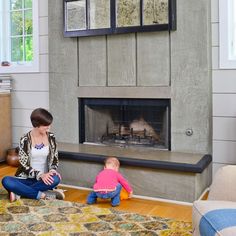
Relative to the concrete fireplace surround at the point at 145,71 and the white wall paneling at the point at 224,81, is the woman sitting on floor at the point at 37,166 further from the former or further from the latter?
the white wall paneling at the point at 224,81

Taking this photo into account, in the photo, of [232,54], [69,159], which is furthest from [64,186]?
[232,54]

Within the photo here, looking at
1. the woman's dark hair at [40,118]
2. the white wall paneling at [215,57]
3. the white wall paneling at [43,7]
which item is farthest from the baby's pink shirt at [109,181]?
the white wall paneling at [43,7]

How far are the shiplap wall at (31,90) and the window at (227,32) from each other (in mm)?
2024

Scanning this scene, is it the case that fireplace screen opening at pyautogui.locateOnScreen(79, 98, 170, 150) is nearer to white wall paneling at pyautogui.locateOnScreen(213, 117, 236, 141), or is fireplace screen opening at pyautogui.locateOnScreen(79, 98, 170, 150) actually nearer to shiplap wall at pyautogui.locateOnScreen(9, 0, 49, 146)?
white wall paneling at pyautogui.locateOnScreen(213, 117, 236, 141)

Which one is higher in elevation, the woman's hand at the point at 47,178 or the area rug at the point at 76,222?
the woman's hand at the point at 47,178

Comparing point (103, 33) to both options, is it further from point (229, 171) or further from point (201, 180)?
point (229, 171)

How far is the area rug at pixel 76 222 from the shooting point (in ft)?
8.09

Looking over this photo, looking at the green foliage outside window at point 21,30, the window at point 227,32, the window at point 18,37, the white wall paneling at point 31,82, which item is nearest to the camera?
the window at point 227,32

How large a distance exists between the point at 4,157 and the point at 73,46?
5.37ft

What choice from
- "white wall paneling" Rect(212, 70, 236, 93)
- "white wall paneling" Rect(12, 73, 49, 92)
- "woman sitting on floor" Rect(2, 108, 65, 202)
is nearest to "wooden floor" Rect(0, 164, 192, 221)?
"woman sitting on floor" Rect(2, 108, 65, 202)

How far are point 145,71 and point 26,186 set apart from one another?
61.2 inches

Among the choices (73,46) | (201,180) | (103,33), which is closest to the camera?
(201,180)

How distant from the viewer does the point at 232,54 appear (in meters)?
3.47

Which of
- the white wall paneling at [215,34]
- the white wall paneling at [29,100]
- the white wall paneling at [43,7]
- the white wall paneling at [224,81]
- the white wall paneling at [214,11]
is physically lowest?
the white wall paneling at [29,100]
